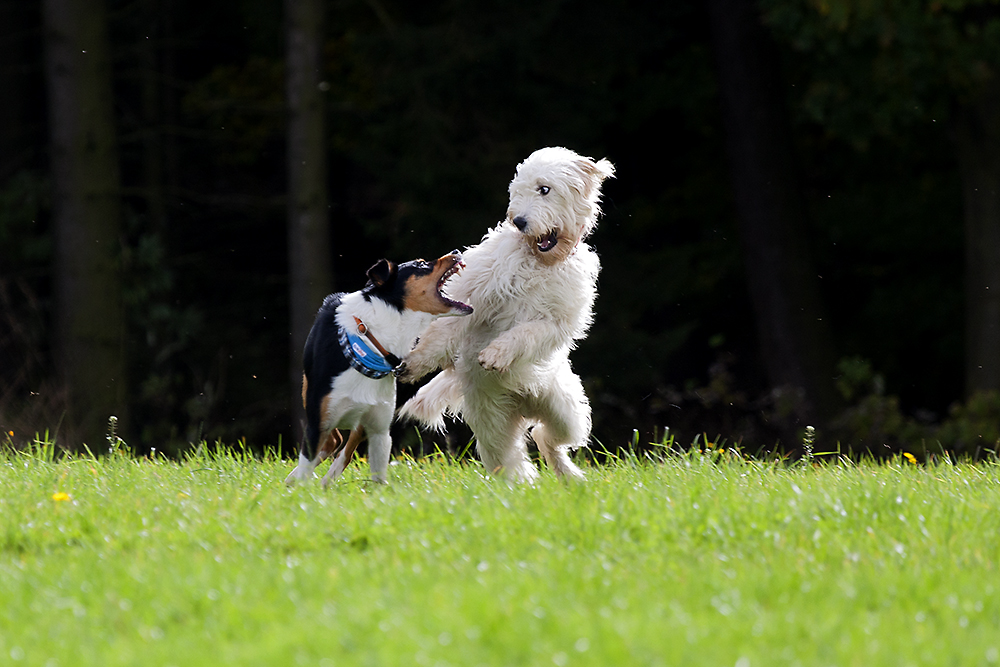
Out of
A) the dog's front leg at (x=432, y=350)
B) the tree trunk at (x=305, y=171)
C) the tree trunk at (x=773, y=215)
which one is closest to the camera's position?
the dog's front leg at (x=432, y=350)

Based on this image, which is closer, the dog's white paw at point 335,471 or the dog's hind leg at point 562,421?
the dog's white paw at point 335,471

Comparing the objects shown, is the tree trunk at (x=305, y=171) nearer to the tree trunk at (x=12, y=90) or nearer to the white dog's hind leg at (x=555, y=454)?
the tree trunk at (x=12, y=90)

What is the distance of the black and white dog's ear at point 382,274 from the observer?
525 cm

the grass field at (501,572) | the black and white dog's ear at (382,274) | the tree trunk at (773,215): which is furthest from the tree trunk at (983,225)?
the black and white dog's ear at (382,274)

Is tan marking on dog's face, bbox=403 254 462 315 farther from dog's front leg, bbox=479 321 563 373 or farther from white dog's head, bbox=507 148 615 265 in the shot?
white dog's head, bbox=507 148 615 265

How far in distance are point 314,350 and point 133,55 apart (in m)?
12.9

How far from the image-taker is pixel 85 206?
13.5 meters

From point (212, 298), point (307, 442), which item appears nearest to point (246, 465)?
point (307, 442)

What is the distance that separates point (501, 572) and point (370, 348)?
1443 mm

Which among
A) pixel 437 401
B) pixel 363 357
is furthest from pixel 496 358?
pixel 437 401

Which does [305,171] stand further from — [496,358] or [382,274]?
[496,358]

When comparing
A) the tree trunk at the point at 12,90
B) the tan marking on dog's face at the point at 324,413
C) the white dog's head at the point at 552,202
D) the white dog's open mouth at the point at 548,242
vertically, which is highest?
the tree trunk at the point at 12,90

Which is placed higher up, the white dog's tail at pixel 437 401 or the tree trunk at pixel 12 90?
the tree trunk at pixel 12 90

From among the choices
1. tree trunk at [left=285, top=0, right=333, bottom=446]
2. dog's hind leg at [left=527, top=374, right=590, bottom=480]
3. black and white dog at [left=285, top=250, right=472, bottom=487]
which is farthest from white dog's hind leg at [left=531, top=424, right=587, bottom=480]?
tree trunk at [left=285, top=0, right=333, bottom=446]
